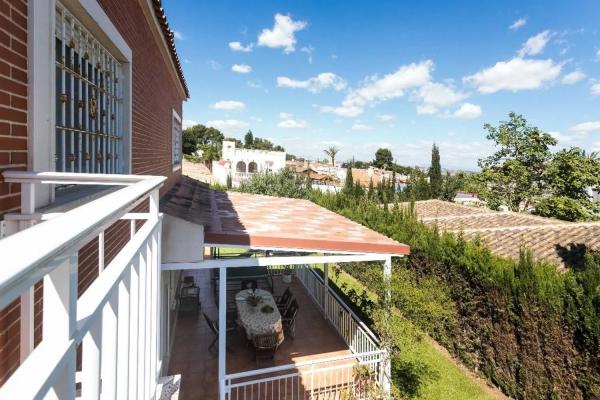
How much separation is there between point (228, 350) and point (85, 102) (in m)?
6.61

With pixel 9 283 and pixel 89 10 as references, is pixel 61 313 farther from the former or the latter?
pixel 89 10

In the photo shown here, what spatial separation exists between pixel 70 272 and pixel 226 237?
506 cm

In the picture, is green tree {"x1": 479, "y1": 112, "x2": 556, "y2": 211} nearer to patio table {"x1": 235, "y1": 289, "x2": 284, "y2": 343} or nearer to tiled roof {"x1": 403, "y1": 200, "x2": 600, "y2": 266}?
tiled roof {"x1": 403, "y1": 200, "x2": 600, "y2": 266}

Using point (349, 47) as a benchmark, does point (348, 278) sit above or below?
below

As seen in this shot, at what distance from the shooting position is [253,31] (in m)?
29.8

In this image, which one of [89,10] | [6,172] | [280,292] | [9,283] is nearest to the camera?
[9,283]

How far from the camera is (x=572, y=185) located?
76.3 feet

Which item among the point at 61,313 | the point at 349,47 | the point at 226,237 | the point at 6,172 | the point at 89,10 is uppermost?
the point at 349,47

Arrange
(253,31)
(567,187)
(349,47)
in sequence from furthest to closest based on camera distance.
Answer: (349,47), (253,31), (567,187)

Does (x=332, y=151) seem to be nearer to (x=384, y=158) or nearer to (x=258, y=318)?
(x=384, y=158)

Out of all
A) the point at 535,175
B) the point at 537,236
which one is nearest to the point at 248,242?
the point at 537,236

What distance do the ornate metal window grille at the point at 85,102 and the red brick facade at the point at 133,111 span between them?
400 mm

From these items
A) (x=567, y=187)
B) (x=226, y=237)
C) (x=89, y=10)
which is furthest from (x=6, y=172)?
(x=567, y=187)

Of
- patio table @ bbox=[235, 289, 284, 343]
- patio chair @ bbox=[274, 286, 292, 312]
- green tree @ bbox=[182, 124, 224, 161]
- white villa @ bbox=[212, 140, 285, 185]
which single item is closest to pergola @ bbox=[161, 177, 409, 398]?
patio table @ bbox=[235, 289, 284, 343]
